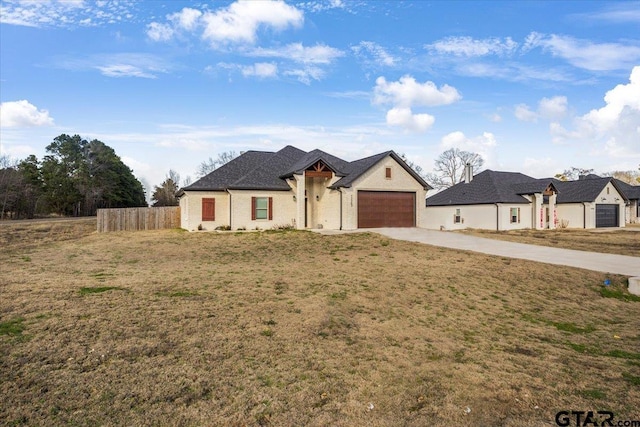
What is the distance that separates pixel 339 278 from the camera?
33.6 feet

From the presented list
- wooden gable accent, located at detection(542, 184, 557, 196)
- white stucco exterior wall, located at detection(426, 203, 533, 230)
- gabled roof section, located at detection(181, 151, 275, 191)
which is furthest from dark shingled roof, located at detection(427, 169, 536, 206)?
gabled roof section, located at detection(181, 151, 275, 191)

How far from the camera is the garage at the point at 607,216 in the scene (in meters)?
35.0

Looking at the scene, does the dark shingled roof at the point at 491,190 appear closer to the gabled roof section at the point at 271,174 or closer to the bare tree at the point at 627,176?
the gabled roof section at the point at 271,174

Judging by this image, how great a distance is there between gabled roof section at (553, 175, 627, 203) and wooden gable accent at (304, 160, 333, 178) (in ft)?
76.5

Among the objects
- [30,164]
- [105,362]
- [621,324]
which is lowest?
[621,324]

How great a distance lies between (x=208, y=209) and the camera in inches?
938

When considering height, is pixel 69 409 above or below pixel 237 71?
below

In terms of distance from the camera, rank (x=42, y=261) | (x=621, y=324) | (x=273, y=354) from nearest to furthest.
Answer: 1. (x=273, y=354)
2. (x=621, y=324)
3. (x=42, y=261)

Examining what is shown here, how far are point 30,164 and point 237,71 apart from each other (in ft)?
135

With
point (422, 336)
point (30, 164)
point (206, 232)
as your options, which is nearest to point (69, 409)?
point (422, 336)

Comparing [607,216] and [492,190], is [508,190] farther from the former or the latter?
[607,216]

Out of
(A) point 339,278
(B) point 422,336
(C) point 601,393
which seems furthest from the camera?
(A) point 339,278

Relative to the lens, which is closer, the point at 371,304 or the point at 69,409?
the point at 69,409

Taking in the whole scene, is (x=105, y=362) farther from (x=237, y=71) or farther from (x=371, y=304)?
(x=237, y=71)
